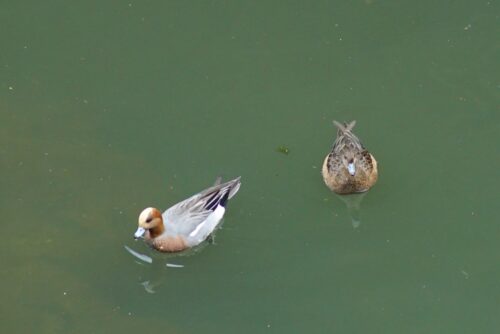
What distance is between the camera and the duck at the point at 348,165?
8562 millimetres

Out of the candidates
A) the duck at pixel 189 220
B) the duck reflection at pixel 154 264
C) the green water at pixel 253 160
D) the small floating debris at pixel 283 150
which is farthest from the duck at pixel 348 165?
the duck reflection at pixel 154 264

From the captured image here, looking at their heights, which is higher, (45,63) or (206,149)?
(45,63)

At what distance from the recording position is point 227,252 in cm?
825

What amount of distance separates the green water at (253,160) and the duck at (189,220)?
16 centimetres

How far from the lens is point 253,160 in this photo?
28.6 feet

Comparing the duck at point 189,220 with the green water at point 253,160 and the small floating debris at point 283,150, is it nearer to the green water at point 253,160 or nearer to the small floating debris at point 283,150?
the green water at point 253,160

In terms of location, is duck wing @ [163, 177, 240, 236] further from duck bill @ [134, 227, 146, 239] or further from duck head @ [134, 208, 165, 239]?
duck bill @ [134, 227, 146, 239]

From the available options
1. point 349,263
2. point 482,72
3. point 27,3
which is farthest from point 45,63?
point 482,72

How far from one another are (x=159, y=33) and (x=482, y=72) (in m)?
3.08

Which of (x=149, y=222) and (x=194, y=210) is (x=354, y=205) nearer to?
(x=194, y=210)

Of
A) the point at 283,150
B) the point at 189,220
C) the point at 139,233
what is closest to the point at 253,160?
the point at 283,150

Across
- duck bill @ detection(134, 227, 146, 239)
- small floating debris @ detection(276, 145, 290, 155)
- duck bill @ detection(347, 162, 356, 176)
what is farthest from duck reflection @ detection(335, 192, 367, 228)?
duck bill @ detection(134, 227, 146, 239)

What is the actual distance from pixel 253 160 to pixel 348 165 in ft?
2.74

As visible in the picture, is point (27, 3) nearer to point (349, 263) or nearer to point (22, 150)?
point (22, 150)
